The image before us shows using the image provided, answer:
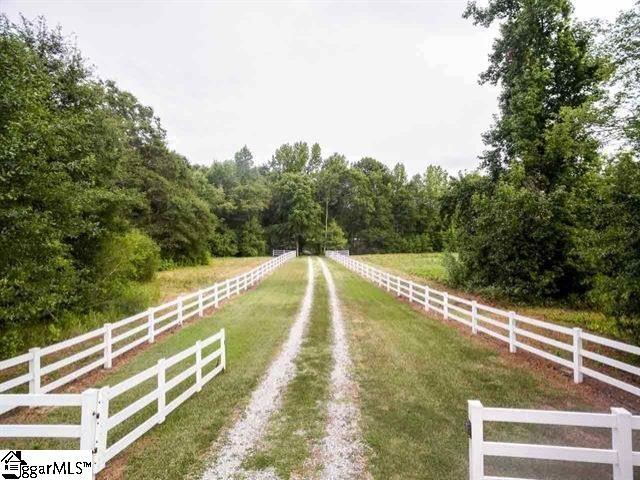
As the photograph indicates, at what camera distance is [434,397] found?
21.8 feet

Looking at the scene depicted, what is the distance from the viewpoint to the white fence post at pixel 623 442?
3.60m

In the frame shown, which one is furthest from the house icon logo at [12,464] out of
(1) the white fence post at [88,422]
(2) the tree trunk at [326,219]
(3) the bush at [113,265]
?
Result: (2) the tree trunk at [326,219]

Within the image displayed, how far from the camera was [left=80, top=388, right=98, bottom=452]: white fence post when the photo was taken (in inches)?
Answer: 169

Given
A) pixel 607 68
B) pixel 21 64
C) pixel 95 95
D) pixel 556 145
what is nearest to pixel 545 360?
pixel 607 68

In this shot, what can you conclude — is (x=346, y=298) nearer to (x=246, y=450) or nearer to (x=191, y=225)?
(x=246, y=450)

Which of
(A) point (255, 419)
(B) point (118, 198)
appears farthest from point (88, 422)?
(B) point (118, 198)

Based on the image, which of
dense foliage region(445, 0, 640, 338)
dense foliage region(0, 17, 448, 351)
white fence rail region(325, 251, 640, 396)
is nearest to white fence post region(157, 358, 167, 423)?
dense foliage region(0, 17, 448, 351)

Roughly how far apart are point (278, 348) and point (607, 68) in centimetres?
1221

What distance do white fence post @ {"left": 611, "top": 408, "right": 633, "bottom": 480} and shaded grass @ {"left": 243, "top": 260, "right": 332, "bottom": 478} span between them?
3156 millimetres

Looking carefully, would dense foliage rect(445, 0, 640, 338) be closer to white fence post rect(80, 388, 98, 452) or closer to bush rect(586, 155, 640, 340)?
bush rect(586, 155, 640, 340)

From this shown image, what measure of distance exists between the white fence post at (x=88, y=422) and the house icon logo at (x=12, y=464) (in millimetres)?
579

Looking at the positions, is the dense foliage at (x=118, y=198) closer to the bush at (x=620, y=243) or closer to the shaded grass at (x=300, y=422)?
the shaded grass at (x=300, y=422)

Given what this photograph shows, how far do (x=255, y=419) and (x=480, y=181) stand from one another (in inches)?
722

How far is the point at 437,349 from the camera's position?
31.7 feet
